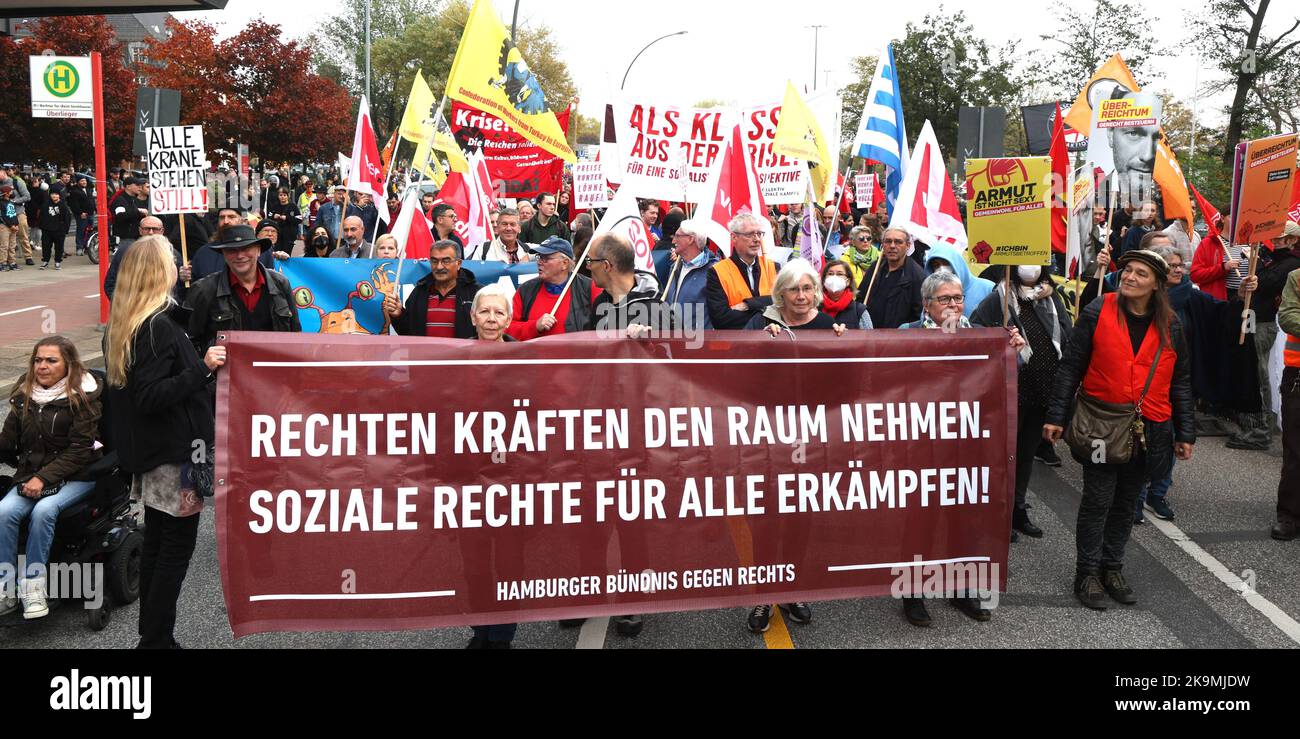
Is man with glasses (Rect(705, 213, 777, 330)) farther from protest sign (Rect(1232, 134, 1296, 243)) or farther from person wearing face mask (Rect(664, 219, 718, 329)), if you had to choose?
protest sign (Rect(1232, 134, 1296, 243))

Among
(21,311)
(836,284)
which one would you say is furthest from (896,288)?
(21,311)

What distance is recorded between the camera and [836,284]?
6145mm

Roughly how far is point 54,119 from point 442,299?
30.9 meters

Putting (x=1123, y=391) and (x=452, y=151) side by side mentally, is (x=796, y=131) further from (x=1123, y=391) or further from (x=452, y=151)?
(x=1123, y=391)

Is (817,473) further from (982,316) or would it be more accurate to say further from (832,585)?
(982,316)

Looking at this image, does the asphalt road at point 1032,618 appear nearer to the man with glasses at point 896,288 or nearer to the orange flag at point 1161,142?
the man with glasses at point 896,288

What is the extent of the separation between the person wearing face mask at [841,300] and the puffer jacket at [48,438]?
378 centimetres

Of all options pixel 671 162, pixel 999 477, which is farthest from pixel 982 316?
pixel 671 162

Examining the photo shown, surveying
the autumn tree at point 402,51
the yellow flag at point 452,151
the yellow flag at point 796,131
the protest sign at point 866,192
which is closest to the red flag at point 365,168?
the yellow flag at point 452,151

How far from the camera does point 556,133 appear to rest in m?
8.93

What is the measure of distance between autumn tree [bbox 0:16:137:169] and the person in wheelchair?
95.6 ft

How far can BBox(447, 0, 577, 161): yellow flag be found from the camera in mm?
7344

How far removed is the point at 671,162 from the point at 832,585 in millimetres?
4560

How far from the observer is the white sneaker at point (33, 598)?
4.54m
